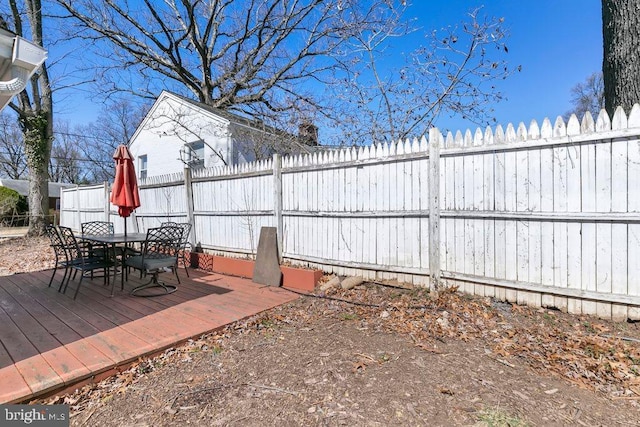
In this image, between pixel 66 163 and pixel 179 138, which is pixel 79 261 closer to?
pixel 179 138

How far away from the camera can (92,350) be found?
2.93m

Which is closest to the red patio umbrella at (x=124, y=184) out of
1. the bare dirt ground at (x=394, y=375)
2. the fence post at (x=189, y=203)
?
the fence post at (x=189, y=203)

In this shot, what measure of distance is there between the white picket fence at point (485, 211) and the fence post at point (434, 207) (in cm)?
1

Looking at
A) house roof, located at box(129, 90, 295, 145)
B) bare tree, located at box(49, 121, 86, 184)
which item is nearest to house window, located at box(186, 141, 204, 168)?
house roof, located at box(129, 90, 295, 145)

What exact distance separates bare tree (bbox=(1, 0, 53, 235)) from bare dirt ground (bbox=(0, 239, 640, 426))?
1133 centimetres

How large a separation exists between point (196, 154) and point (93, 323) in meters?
8.87

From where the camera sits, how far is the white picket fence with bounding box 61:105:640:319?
310cm

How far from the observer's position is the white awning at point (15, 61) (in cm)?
253

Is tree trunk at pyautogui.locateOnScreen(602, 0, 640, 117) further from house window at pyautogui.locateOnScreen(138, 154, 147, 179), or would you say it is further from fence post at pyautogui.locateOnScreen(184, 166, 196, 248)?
house window at pyautogui.locateOnScreen(138, 154, 147, 179)

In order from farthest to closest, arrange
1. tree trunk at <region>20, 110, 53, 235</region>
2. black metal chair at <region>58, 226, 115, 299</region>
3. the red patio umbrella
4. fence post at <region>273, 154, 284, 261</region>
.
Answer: tree trunk at <region>20, 110, 53, 235</region> < fence post at <region>273, 154, 284, 261</region> < the red patio umbrella < black metal chair at <region>58, 226, 115, 299</region>

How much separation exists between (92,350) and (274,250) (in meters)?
2.97

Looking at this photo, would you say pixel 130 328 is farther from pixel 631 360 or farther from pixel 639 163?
pixel 639 163

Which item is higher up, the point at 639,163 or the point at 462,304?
the point at 639,163

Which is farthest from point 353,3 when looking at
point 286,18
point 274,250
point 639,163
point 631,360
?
point 631,360
